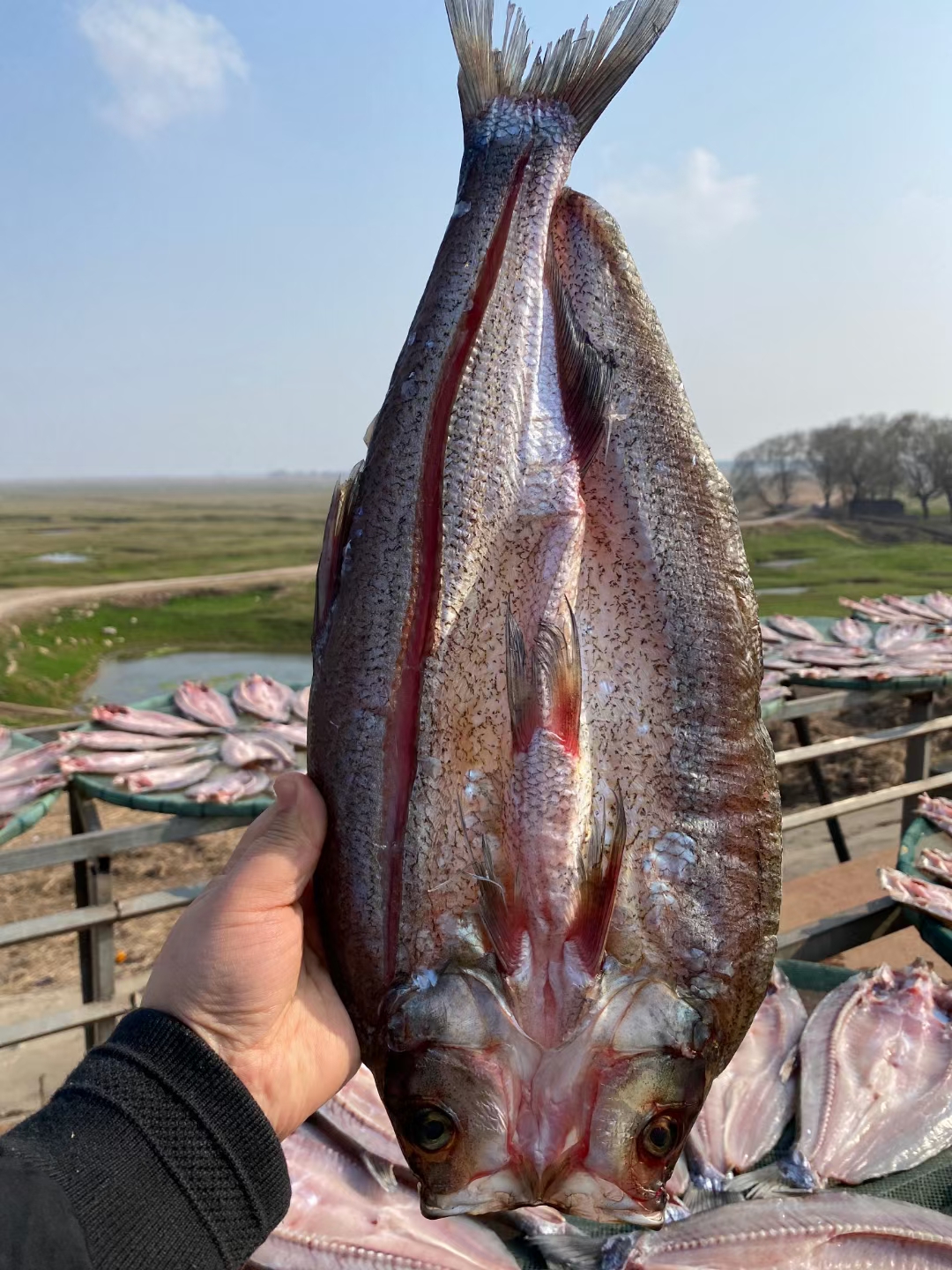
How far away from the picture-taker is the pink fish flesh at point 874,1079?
94.5 inches

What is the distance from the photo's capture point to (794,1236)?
2.07m

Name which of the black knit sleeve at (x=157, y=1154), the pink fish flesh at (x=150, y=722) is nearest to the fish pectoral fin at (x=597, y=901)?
the black knit sleeve at (x=157, y=1154)

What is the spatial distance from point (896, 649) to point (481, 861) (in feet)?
16.9

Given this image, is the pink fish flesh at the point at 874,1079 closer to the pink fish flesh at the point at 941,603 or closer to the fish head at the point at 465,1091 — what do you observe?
the fish head at the point at 465,1091

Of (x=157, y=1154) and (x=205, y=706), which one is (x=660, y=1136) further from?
(x=205, y=706)

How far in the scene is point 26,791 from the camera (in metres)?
3.79

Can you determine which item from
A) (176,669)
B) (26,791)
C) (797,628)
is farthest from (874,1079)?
(176,669)

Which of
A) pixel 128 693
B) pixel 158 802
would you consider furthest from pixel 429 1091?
pixel 128 693

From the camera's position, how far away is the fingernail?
157 cm

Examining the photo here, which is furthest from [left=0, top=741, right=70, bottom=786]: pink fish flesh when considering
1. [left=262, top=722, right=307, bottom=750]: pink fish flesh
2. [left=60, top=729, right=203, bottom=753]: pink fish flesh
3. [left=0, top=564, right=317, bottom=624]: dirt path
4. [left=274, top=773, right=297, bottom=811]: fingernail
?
[left=0, top=564, right=317, bottom=624]: dirt path

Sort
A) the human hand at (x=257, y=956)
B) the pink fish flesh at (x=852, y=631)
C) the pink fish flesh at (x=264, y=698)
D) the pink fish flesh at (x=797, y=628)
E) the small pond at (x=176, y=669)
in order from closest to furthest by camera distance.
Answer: the human hand at (x=257, y=956) → the pink fish flesh at (x=264, y=698) → the pink fish flesh at (x=852, y=631) → the pink fish flesh at (x=797, y=628) → the small pond at (x=176, y=669)

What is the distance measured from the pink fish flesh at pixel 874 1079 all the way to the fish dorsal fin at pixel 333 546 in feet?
6.33

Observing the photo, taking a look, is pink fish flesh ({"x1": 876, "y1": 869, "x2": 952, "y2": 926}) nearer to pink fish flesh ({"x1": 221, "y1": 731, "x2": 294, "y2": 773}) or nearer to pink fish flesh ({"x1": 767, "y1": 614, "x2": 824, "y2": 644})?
pink fish flesh ({"x1": 221, "y1": 731, "x2": 294, "y2": 773})

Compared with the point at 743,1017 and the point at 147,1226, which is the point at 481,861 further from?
the point at 147,1226
